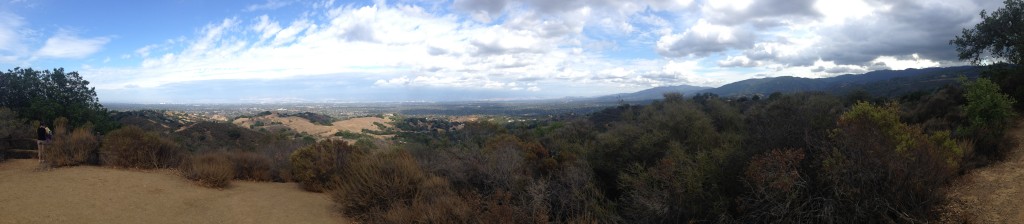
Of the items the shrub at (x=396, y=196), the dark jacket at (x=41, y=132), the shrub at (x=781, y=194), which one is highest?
the dark jacket at (x=41, y=132)

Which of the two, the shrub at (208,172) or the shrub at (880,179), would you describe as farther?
the shrub at (208,172)

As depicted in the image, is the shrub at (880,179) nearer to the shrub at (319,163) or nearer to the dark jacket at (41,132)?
the shrub at (319,163)

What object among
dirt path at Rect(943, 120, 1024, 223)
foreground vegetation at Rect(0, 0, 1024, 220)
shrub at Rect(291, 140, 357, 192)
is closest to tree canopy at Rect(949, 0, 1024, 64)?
foreground vegetation at Rect(0, 0, 1024, 220)

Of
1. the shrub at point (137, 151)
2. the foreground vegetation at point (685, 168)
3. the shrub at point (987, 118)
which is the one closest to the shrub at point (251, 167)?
the foreground vegetation at point (685, 168)

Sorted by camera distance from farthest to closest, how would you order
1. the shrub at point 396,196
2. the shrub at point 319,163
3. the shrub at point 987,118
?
the shrub at point 319,163
the shrub at point 987,118
the shrub at point 396,196

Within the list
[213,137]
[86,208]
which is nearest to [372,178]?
[86,208]

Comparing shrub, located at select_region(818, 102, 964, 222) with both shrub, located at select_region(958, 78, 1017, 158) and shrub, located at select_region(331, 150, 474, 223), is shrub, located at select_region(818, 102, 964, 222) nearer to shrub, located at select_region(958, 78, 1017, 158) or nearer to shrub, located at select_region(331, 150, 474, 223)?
shrub, located at select_region(331, 150, 474, 223)
